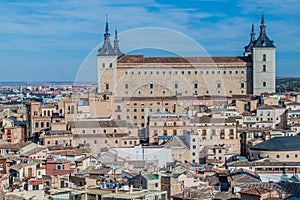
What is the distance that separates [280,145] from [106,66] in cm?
1558

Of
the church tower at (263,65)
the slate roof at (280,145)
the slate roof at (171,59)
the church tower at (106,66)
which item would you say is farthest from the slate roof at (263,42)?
the slate roof at (280,145)

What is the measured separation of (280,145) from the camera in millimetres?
17844

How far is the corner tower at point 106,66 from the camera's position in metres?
31.9

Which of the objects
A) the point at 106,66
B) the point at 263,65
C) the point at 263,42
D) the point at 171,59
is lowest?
the point at 106,66

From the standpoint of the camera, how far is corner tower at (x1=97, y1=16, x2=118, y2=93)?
3189 cm

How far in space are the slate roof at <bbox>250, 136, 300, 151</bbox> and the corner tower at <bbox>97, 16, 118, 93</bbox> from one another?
47.0ft

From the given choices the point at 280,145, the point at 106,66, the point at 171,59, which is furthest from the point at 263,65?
the point at 280,145

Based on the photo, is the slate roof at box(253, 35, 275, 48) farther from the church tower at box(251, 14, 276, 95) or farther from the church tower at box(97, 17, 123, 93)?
the church tower at box(97, 17, 123, 93)

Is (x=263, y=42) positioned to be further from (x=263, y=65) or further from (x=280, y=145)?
(x=280, y=145)

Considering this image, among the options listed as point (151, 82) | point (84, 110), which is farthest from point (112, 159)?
point (151, 82)

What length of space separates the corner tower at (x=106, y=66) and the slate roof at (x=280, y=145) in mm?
14322

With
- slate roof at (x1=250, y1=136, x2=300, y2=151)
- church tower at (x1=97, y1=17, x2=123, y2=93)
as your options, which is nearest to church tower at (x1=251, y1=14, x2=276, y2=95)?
church tower at (x1=97, y1=17, x2=123, y2=93)

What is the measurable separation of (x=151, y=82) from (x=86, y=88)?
4.55m

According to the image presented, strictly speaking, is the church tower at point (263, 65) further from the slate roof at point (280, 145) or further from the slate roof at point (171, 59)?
the slate roof at point (280, 145)
